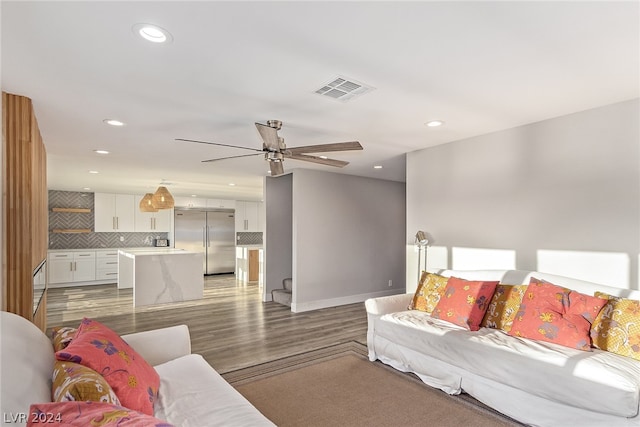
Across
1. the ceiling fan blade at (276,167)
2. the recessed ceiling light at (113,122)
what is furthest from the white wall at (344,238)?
the recessed ceiling light at (113,122)

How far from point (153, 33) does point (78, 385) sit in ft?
5.36

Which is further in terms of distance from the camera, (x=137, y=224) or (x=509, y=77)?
(x=137, y=224)

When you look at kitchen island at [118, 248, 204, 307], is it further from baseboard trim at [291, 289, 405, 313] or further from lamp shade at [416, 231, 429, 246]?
lamp shade at [416, 231, 429, 246]

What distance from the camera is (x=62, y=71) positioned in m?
2.21

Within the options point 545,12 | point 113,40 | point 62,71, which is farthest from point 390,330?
point 62,71

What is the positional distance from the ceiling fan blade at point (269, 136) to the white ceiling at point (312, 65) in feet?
0.68

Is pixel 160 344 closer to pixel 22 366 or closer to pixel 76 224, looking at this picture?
pixel 22 366

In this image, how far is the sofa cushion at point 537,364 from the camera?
1980 millimetres

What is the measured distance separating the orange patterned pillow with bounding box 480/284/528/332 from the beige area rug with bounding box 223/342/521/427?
669 mm

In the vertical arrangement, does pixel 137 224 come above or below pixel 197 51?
below

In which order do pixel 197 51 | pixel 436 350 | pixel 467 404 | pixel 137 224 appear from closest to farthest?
pixel 197 51 < pixel 467 404 < pixel 436 350 < pixel 137 224

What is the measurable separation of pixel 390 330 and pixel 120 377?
236cm

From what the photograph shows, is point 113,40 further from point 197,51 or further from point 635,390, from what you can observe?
point 635,390

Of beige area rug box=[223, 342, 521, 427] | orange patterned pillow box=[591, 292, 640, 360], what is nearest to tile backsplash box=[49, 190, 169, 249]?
beige area rug box=[223, 342, 521, 427]
